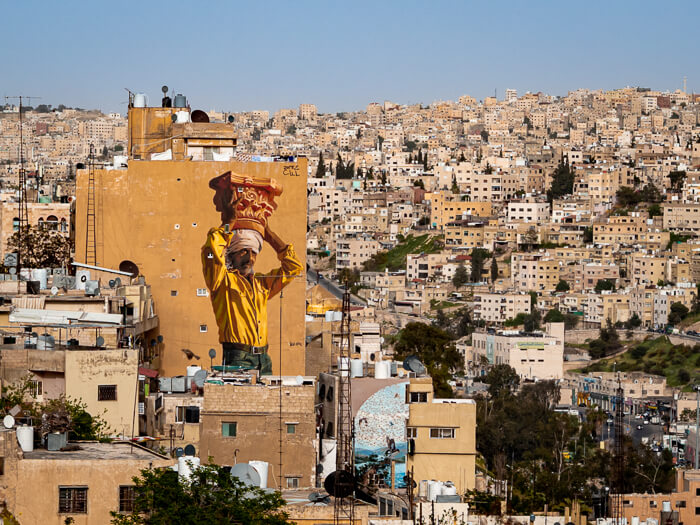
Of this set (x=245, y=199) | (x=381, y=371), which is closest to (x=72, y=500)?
(x=381, y=371)

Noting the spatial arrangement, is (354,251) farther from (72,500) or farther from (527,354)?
(72,500)

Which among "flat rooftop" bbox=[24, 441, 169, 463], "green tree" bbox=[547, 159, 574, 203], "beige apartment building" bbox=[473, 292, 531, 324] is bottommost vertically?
"flat rooftop" bbox=[24, 441, 169, 463]

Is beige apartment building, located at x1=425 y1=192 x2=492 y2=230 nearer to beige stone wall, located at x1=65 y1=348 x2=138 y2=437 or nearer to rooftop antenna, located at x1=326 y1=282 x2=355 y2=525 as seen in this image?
rooftop antenna, located at x1=326 y1=282 x2=355 y2=525

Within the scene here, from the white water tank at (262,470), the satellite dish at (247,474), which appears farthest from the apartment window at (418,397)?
the satellite dish at (247,474)

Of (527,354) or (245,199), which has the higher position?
(245,199)

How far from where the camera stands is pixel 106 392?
20297 mm

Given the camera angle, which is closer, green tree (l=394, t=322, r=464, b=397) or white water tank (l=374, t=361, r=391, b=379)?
white water tank (l=374, t=361, r=391, b=379)

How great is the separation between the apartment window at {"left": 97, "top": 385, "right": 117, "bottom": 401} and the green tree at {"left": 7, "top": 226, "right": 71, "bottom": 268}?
14.8 metres

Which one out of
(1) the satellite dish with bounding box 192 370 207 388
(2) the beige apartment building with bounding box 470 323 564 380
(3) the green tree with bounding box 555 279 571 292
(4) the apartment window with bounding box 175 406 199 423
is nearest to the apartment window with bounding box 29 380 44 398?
(4) the apartment window with bounding box 175 406 199 423

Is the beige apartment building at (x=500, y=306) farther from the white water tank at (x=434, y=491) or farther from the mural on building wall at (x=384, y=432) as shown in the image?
the white water tank at (x=434, y=491)

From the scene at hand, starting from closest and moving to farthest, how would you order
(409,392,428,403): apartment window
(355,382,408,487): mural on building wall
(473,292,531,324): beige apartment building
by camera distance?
1. (355,382,408,487): mural on building wall
2. (409,392,428,403): apartment window
3. (473,292,531,324): beige apartment building

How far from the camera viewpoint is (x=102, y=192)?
3034 cm

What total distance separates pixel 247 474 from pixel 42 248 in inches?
802

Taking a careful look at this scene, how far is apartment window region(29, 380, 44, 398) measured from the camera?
20.5 m
